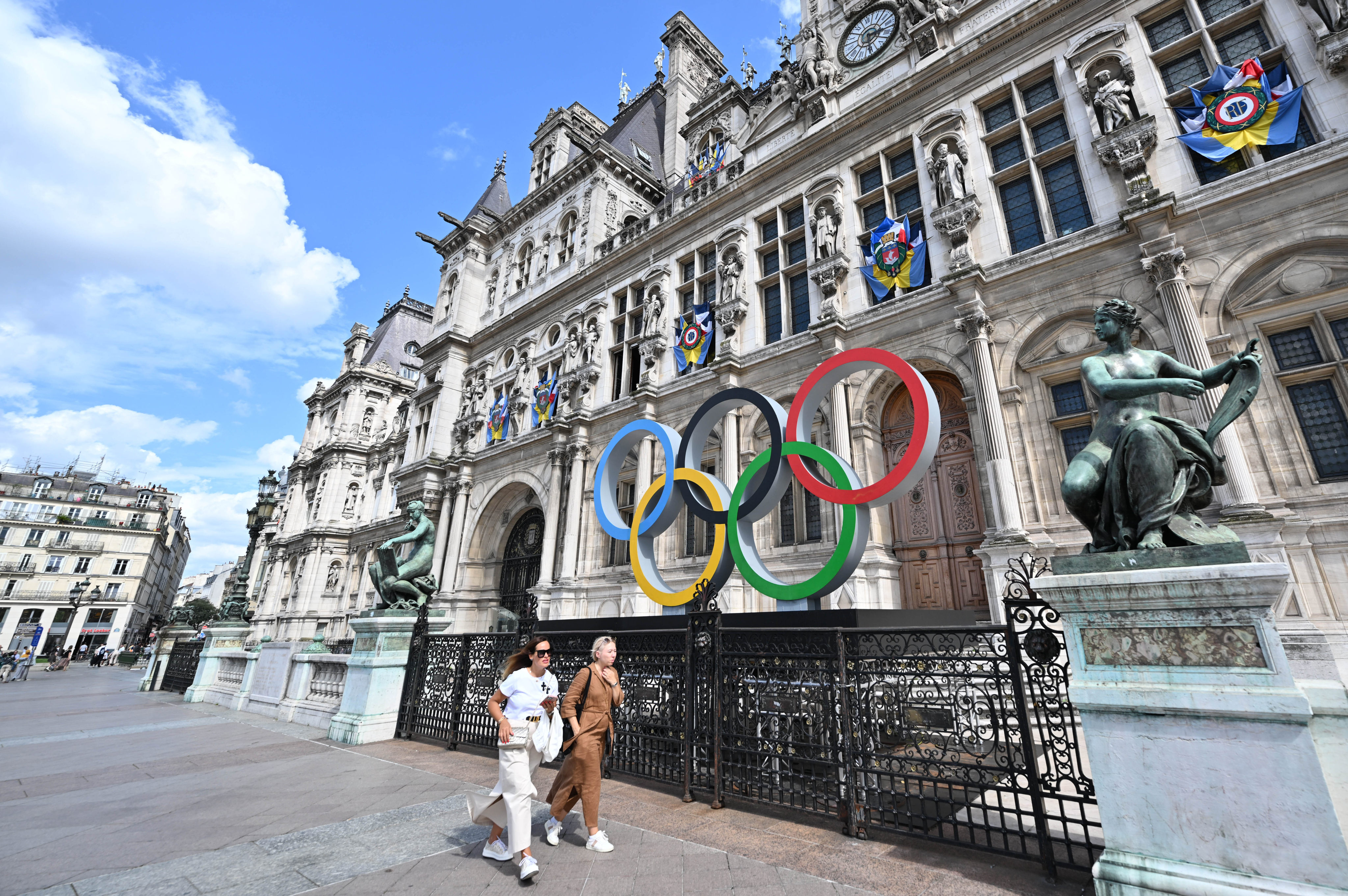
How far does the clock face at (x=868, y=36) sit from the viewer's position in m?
16.1

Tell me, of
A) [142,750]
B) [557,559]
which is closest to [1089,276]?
[557,559]

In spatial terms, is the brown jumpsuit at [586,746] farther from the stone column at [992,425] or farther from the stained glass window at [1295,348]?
the stained glass window at [1295,348]

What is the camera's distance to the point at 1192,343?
938 cm

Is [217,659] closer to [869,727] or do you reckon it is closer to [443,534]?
[443,534]

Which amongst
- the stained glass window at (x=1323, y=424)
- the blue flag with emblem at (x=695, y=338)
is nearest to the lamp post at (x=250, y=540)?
the blue flag with emblem at (x=695, y=338)

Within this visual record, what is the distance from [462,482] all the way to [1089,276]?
22.3m

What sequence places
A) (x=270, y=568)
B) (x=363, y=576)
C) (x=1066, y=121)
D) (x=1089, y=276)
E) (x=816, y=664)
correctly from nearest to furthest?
1. (x=816, y=664)
2. (x=1089, y=276)
3. (x=1066, y=121)
4. (x=363, y=576)
5. (x=270, y=568)

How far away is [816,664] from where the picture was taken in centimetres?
573

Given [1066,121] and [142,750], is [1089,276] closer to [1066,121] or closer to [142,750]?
[1066,121]

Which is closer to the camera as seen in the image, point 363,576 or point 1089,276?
point 1089,276

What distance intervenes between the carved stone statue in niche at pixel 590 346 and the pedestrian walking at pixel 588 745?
1658 centimetres

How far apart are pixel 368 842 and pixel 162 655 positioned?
888 inches

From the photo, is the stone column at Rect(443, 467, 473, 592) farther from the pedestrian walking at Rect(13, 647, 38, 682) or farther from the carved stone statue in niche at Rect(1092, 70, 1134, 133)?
the carved stone statue in niche at Rect(1092, 70, 1134, 133)

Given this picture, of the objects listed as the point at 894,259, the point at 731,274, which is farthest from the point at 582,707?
the point at 731,274
